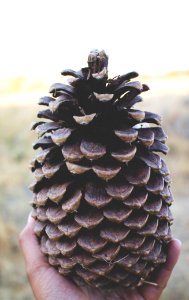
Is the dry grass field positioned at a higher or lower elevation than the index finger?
higher

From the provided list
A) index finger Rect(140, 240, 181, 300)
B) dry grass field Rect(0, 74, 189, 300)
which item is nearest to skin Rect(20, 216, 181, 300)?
index finger Rect(140, 240, 181, 300)

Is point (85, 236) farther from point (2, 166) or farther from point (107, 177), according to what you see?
point (2, 166)

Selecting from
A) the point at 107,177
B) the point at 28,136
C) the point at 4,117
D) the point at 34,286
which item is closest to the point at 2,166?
the point at 28,136

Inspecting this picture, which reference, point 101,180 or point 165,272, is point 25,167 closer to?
point 165,272

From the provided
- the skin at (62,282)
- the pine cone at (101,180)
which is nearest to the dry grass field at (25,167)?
the skin at (62,282)

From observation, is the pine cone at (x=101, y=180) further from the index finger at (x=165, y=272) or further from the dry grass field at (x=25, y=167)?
the dry grass field at (x=25, y=167)

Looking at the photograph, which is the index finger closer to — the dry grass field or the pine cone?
the pine cone
